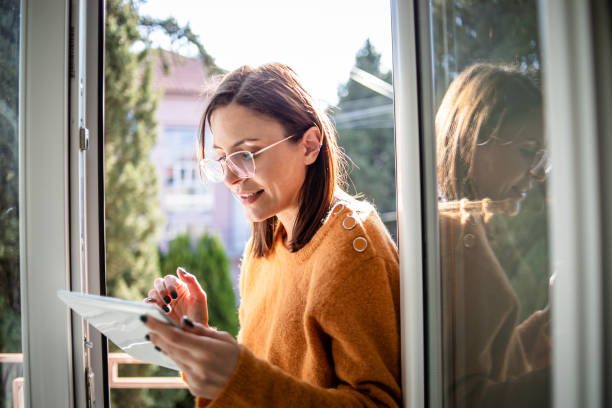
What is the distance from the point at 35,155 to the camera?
1.09 metres

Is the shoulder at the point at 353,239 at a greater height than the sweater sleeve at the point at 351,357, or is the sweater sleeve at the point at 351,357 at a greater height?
the shoulder at the point at 353,239

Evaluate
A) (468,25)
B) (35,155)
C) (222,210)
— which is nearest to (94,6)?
(35,155)

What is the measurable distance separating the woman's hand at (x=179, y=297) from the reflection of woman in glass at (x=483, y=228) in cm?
75

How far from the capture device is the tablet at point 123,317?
2.34 feet

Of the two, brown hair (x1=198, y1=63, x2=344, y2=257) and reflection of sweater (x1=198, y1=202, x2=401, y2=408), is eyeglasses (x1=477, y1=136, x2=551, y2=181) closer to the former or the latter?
reflection of sweater (x1=198, y1=202, x2=401, y2=408)

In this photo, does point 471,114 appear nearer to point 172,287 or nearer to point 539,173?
point 539,173

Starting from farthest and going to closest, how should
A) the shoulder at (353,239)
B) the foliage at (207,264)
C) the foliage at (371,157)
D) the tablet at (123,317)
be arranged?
the foliage at (371,157) → the foliage at (207,264) → the shoulder at (353,239) → the tablet at (123,317)

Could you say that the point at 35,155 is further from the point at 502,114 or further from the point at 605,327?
the point at 605,327

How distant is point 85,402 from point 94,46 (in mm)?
1015

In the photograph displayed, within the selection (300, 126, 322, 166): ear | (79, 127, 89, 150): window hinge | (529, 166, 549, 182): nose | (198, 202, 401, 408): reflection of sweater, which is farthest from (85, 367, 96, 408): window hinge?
(529, 166, 549, 182): nose

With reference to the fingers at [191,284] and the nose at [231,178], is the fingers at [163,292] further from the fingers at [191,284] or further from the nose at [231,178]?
the nose at [231,178]

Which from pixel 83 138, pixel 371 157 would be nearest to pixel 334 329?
pixel 83 138

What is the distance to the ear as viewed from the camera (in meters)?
1.16

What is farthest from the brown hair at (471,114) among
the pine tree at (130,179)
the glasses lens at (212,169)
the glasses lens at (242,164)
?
the pine tree at (130,179)
